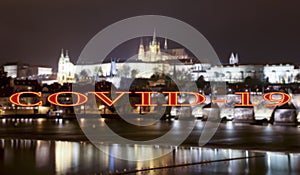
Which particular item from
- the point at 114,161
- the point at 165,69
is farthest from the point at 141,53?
the point at 114,161

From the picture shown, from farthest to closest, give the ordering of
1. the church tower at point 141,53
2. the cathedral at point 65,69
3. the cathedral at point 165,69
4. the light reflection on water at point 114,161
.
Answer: the church tower at point 141,53, the cathedral at point 65,69, the cathedral at point 165,69, the light reflection on water at point 114,161

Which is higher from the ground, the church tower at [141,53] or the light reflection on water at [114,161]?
the church tower at [141,53]

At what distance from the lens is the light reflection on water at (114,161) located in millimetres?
11484

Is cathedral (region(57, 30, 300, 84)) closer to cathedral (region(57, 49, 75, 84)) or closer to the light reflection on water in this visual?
cathedral (region(57, 49, 75, 84))

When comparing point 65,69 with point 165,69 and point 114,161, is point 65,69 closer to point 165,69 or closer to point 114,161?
point 165,69

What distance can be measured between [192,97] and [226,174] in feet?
179

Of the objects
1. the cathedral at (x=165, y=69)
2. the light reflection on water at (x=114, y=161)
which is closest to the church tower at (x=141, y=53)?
the cathedral at (x=165, y=69)

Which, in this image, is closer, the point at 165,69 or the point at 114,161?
the point at 114,161

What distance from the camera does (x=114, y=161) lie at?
13.1m

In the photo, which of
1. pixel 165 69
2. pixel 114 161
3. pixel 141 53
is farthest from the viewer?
pixel 141 53

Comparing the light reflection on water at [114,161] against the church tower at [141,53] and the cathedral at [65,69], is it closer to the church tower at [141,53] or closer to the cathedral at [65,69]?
the cathedral at [65,69]

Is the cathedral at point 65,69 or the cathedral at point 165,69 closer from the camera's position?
the cathedral at point 165,69

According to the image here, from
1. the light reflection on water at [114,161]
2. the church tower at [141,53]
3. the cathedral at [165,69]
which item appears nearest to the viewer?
the light reflection on water at [114,161]

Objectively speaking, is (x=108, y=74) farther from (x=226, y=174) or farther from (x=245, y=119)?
(x=226, y=174)
